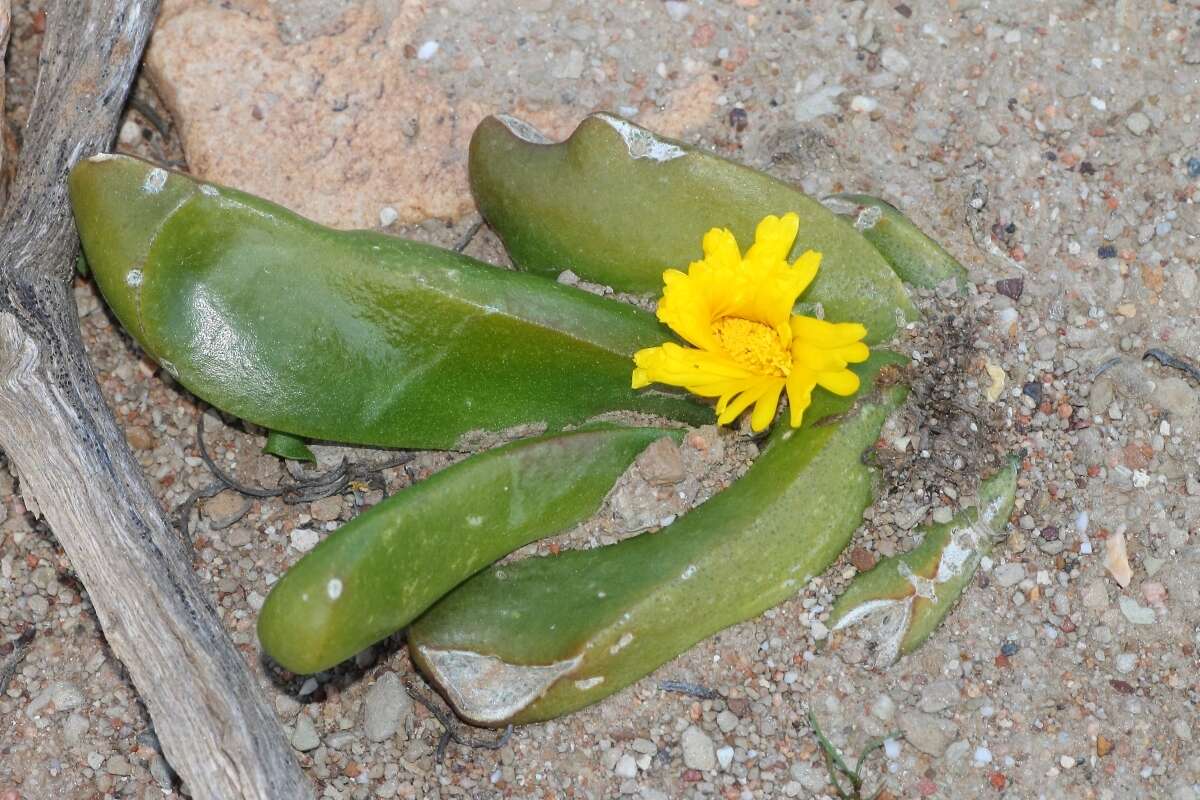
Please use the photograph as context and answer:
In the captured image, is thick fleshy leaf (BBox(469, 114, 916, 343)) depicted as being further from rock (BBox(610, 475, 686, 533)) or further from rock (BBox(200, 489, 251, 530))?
rock (BBox(200, 489, 251, 530))

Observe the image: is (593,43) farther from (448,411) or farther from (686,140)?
(448,411)

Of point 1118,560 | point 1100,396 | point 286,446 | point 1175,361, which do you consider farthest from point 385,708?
point 1175,361

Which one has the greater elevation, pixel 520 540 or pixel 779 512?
pixel 779 512

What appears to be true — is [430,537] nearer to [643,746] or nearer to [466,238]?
[643,746]

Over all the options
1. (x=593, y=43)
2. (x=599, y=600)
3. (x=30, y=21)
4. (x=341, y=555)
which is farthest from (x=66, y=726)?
(x=593, y=43)

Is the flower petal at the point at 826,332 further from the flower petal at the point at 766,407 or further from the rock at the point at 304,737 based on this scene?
the rock at the point at 304,737

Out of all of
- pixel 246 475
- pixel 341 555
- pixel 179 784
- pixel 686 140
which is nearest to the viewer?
pixel 341 555
